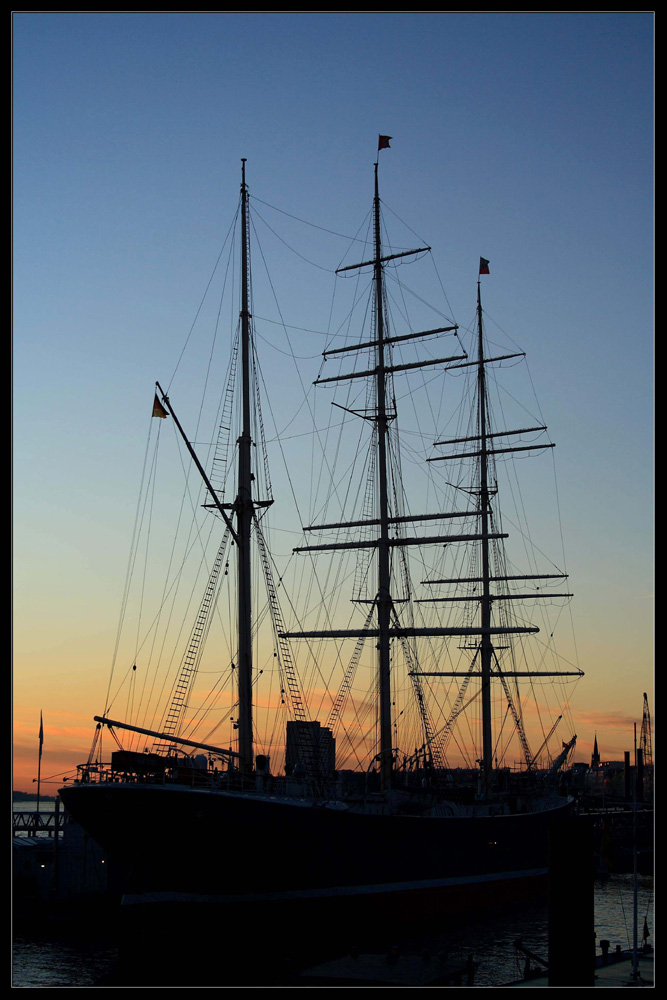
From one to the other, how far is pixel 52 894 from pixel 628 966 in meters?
34.5

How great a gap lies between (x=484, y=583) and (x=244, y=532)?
103ft

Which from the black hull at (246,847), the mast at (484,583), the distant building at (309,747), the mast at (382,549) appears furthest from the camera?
the mast at (484,583)

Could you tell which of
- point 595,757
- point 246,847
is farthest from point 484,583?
point 595,757

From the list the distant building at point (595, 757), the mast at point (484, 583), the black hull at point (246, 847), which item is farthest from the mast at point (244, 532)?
the distant building at point (595, 757)

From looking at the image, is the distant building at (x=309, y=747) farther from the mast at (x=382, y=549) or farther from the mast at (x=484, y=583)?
the mast at (x=484, y=583)

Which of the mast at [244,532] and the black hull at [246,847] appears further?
the mast at [244,532]

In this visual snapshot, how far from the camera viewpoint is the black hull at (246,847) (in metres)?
42.3

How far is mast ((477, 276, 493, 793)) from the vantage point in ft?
238

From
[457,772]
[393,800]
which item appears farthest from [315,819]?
[457,772]

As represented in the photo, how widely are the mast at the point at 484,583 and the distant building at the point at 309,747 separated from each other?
51.9 ft

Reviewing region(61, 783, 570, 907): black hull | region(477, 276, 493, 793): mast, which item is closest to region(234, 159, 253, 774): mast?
region(61, 783, 570, 907): black hull

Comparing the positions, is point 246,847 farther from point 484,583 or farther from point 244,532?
point 484,583

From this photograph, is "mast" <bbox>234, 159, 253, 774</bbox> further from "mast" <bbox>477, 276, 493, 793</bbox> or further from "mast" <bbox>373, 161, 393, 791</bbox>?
"mast" <bbox>477, 276, 493, 793</bbox>
